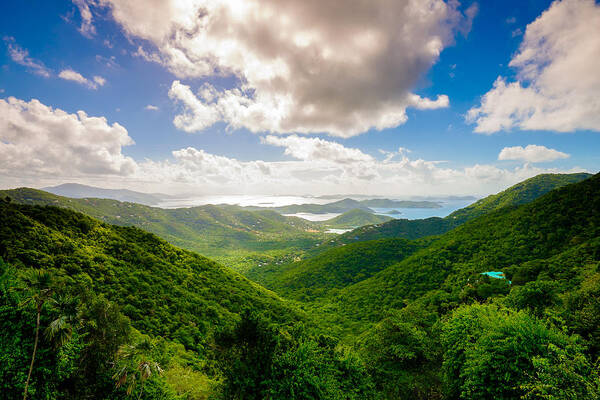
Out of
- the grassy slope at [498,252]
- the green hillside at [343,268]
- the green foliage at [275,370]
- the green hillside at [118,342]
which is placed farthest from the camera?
the green hillside at [343,268]

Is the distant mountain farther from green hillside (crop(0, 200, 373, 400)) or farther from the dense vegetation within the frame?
green hillside (crop(0, 200, 373, 400))

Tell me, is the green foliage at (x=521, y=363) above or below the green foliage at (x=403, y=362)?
above

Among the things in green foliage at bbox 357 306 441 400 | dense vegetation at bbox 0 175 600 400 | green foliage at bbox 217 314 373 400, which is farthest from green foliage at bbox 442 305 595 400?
green foliage at bbox 217 314 373 400

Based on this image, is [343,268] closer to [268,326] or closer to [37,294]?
[268,326]

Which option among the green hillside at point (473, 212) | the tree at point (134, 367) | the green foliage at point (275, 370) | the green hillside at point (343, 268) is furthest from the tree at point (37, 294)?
the green hillside at point (473, 212)

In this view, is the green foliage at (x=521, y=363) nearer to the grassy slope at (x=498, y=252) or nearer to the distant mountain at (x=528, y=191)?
the grassy slope at (x=498, y=252)

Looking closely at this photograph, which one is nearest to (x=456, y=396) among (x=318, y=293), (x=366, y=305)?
(x=366, y=305)
